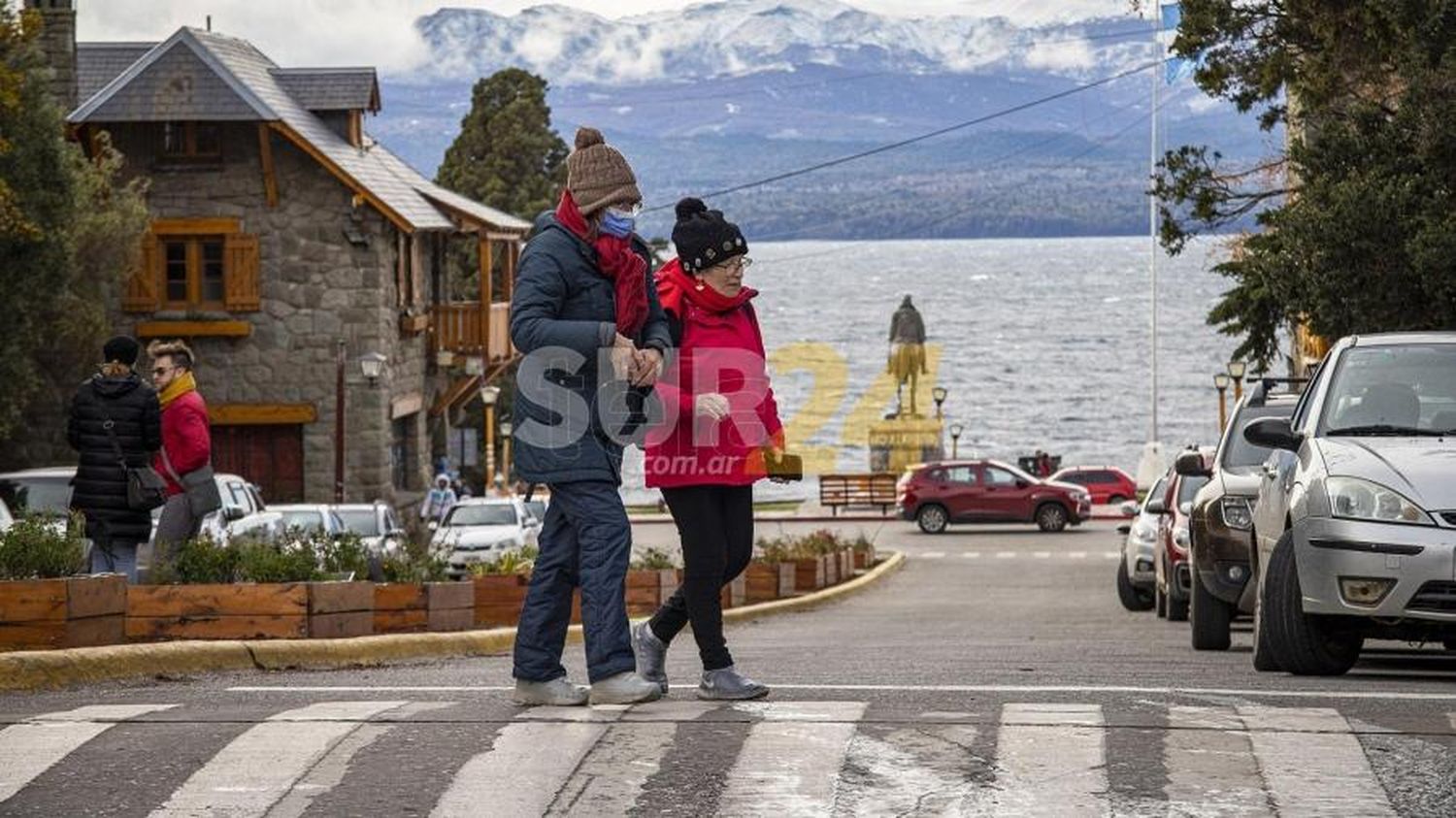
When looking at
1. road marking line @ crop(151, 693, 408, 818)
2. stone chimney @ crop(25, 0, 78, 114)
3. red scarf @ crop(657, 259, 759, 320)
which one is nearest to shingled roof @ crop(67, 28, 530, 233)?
stone chimney @ crop(25, 0, 78, 114)

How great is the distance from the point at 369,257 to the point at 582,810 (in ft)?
126

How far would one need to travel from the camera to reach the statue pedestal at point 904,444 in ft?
247

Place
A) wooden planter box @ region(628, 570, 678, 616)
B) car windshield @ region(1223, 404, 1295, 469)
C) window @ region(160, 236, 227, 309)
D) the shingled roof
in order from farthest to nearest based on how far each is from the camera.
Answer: window @ region(160, 236, 227, 309), the shingled roof, wooden planter box @ region(628, 570, 678, 616), car windshield @ region(1223, 404, 1295, 469)

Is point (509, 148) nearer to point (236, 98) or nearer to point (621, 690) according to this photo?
point (236, 98)

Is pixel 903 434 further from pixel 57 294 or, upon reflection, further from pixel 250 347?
pixel 57 294

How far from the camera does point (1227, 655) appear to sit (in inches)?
552

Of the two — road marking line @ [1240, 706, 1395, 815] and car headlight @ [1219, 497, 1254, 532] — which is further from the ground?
car headlight @ [1219, 497, 1254, 532]

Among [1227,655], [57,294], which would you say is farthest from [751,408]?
[57,294]

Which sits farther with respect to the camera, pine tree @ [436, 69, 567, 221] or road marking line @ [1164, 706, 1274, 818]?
pine tree @ [436, 69, 567, 221]

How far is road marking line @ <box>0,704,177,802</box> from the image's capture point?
790 cm

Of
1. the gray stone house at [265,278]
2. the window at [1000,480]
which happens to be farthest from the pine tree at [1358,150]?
the window at [1000,480]

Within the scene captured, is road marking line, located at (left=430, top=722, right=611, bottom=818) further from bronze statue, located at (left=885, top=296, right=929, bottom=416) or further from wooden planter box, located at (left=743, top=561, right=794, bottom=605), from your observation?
bronze statue, located at (left=885, top=296, right=929, bottom=416)

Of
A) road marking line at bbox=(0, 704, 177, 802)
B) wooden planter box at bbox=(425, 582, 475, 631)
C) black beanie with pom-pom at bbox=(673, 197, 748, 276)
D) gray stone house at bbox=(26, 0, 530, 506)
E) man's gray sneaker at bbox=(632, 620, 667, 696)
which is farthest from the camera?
gray stone house at bbox=(26, 0, 530, 506)

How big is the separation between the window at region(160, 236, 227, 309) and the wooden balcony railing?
641 cm
